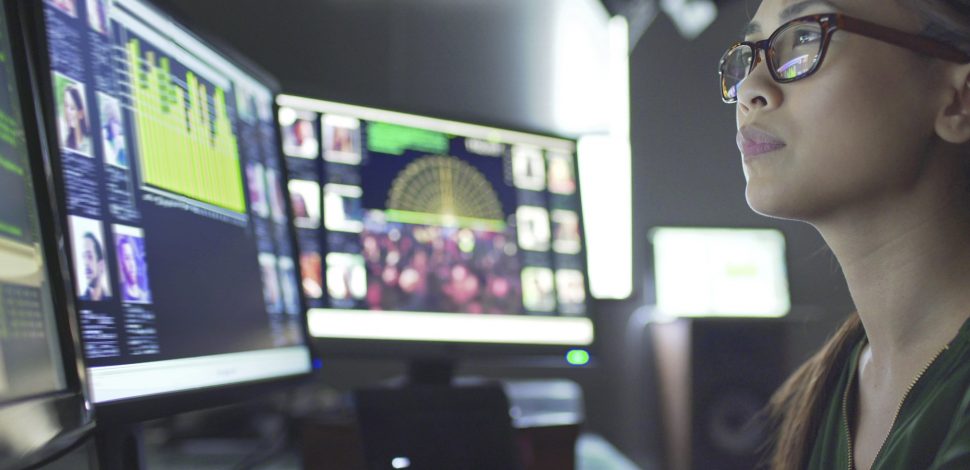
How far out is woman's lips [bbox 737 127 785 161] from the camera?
67 centimetres

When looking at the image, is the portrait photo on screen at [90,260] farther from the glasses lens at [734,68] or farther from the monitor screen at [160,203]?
the glasses lens at [734,68]

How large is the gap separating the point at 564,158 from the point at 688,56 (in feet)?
2.36

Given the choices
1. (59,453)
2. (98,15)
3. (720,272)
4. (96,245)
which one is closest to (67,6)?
(98,15)

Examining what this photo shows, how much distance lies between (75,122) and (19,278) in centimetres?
14

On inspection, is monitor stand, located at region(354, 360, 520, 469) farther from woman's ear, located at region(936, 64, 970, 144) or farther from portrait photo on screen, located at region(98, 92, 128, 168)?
woman's ear, located at region(936, 64, 970, 144)

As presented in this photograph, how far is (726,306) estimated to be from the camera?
197cm

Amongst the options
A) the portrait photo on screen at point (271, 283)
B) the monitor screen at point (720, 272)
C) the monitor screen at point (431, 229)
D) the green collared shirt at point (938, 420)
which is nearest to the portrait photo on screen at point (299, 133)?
the monitor screen at point (431, 229)

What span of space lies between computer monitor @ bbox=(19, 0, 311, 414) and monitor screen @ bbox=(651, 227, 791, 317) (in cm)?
121

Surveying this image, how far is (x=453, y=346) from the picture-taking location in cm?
117

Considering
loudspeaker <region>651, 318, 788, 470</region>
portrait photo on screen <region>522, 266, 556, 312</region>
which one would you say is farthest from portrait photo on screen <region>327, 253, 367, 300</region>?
loudspeaker <region>651, 318, 788, 470</region>

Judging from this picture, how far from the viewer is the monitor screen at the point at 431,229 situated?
1133 millimetres

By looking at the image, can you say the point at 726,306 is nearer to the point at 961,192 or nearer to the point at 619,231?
the point at 619,231

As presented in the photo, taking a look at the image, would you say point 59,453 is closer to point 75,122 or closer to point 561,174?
point 75,122

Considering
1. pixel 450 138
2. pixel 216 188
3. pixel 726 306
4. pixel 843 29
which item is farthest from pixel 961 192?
pixel 726 306
